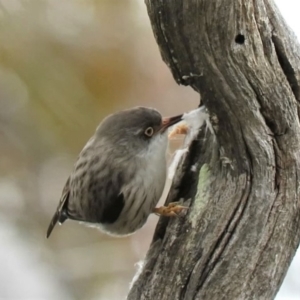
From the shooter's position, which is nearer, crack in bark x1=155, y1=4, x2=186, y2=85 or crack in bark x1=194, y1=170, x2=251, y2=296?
crack in bark x1=155, y1=4, x2=186, y2=85

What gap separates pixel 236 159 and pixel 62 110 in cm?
265

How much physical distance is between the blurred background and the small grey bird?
1.77 metres

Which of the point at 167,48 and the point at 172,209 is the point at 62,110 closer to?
the point at 172,209

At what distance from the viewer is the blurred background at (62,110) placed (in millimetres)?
4445

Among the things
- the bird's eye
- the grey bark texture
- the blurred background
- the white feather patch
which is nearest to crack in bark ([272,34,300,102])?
the grey bark texture

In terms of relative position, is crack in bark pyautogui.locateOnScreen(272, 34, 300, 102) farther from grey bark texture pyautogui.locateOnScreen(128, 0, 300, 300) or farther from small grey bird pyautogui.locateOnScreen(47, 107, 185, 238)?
small grey bird pyautogui.locateOnScreen(47, 107, 185, 238)

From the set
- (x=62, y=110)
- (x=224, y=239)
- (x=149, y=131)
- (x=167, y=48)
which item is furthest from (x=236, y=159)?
(x=62, y=110)

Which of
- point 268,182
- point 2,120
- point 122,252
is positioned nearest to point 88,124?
point 2,120

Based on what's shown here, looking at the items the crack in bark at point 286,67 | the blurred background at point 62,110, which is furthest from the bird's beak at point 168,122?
the blurred background at point 62,110

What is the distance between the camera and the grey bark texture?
74.0 inches

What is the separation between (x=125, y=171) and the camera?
8.67ft

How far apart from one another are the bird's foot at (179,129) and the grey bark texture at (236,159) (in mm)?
239

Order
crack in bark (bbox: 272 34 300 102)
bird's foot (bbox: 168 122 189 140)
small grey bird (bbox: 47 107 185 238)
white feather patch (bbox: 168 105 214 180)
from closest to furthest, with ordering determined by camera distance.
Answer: crack in bark (bbox: 272 34 300 102) → white feather patch (bbox: 168 105 214 180) → bird's foot (bbox: 168 122 189 140) → small grey bird (bbox: 47 107 185 238)

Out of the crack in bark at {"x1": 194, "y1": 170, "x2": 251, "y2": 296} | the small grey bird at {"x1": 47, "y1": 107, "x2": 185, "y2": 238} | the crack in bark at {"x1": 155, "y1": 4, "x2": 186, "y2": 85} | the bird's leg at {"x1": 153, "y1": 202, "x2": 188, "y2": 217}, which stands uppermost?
the crack in bark at {"x1": 155, "y1": 4, "x2": 186, "y2": 85}
